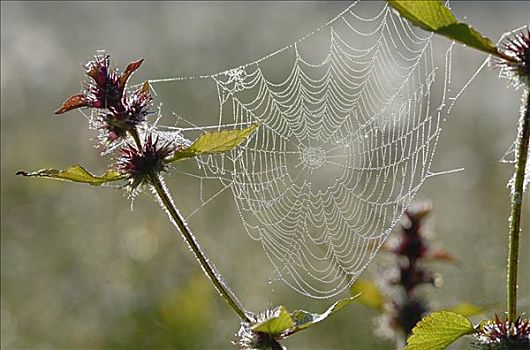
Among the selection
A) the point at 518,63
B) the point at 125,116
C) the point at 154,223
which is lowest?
the point at 518,63

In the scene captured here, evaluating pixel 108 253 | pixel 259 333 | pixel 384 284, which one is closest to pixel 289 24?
pixel 108 253

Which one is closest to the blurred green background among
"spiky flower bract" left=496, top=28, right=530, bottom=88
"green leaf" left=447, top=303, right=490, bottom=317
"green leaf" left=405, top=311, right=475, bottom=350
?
"green leaf" left=447, top=303, right=490, bottom=317

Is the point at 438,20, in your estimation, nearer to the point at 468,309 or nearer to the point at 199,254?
the point at 199,254

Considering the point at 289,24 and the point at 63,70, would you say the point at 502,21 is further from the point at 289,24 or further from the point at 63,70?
the point at 63,70

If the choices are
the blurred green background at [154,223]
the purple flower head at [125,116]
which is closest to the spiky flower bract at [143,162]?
the purple flower head at [125,116]

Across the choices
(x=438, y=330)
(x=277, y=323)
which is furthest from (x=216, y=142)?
(x=438, y=330)

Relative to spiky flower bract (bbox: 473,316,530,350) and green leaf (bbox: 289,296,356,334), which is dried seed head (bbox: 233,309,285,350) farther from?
spiky flower bract (bbox: 473,316,530,350)
